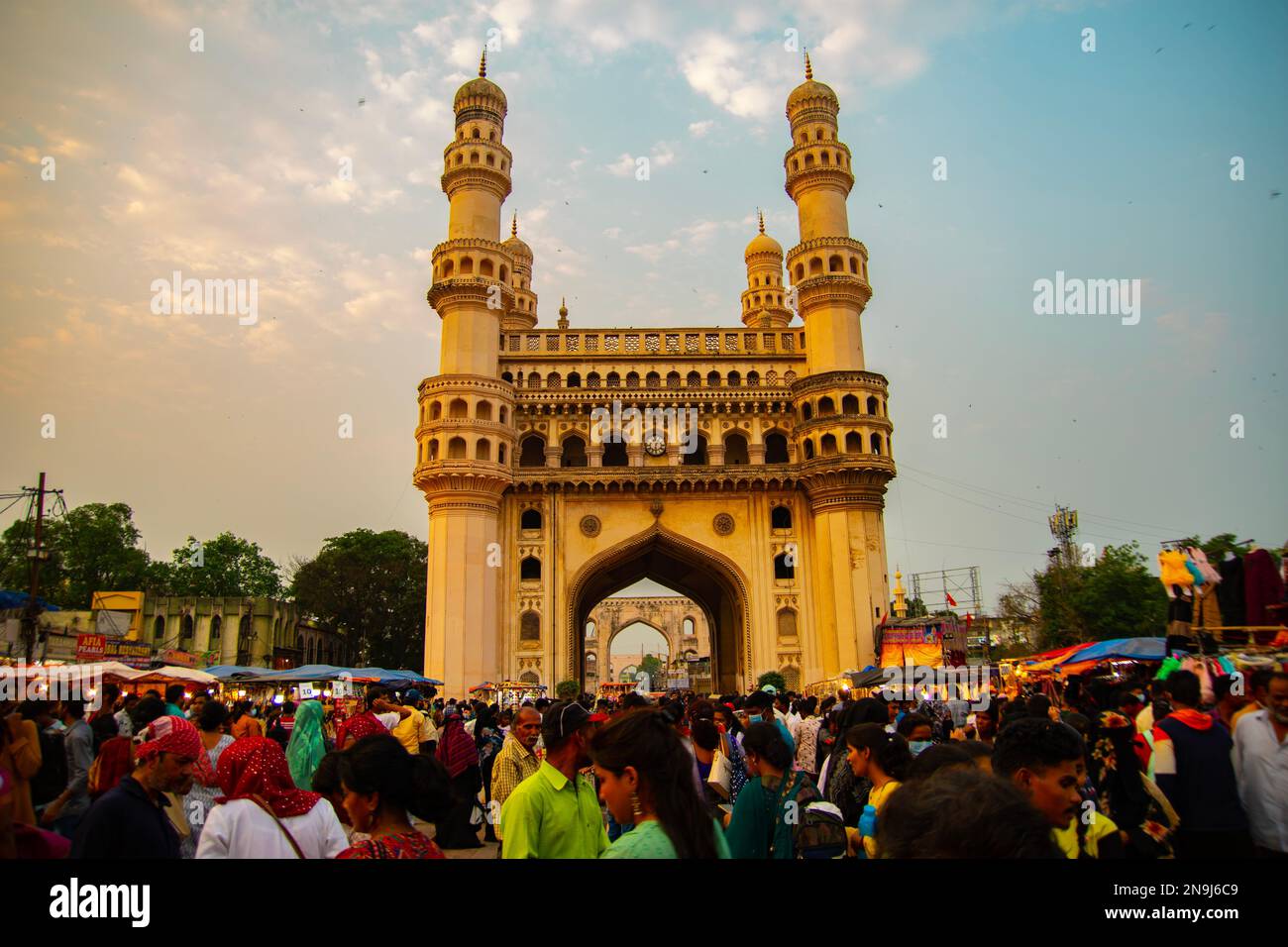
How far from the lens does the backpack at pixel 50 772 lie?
7.82 meters

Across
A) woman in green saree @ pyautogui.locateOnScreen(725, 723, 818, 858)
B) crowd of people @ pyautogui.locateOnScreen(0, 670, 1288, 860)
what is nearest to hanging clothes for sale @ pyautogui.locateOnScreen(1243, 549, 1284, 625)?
crowd of people @ pyautogui.locateOnScreen(0, 670, 1288, 860)

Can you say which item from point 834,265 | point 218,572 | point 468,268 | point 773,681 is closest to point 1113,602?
point 773,681

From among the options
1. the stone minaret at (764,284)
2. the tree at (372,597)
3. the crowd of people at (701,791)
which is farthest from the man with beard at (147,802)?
the tree at (372,597)

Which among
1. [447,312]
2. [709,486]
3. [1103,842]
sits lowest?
[1103,842]

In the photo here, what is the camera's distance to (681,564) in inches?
1676

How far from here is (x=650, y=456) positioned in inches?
1523

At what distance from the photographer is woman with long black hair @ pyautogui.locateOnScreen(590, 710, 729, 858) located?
2.88 m

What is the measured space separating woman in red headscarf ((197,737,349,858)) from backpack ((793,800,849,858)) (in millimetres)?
2269

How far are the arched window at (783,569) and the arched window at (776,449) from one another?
450 cm

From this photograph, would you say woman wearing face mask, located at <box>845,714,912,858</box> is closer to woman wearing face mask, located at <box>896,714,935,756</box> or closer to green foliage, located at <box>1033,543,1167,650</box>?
woman wearing face mask, located at <box>896,714,935,756</box>

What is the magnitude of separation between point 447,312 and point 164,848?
35.0m

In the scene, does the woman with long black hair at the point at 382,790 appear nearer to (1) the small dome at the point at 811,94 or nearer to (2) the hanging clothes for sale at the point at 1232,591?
(2) the hanging clothes for sale at the point at 1232,591
